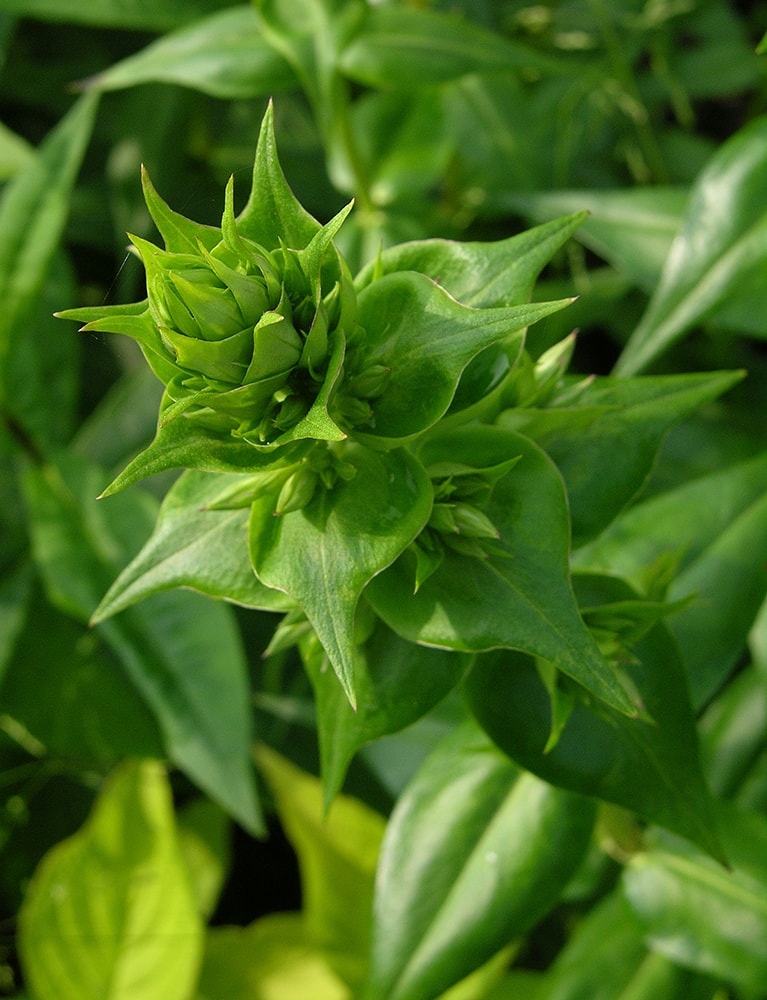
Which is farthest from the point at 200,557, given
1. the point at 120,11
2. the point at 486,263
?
the point at 120,11

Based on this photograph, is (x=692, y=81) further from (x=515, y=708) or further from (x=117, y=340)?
(x=515, y=708)

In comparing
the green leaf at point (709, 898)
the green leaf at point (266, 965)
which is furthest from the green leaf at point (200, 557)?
the green leaf at point (266, 965)

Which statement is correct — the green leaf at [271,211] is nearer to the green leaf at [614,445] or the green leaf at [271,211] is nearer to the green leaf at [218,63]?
the green leaf at [614,445]

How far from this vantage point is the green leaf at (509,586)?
0.53 metres

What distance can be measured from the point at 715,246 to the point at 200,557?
0.67m

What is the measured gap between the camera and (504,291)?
567 millimetres

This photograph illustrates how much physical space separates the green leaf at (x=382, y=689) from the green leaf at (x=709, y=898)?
0.42 meters

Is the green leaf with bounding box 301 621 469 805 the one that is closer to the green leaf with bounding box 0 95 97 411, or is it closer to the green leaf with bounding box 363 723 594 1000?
the green leaf with bounding box 363 723 594 1000

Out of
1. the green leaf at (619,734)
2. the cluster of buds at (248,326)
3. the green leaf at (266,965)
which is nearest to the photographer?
the cluster of buds at (248,326)

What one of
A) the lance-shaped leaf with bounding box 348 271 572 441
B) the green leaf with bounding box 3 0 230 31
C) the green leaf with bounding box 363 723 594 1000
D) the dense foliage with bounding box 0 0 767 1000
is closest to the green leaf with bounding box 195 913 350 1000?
the dense foliage with bounding box 0 0 767 1000

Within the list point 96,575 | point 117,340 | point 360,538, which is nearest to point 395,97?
point 117,340

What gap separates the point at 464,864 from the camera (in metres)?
0.86

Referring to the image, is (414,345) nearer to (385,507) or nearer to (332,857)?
(385,507)

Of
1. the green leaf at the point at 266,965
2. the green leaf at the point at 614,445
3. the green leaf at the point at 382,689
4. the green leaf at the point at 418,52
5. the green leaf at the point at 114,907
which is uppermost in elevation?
the green leaf at the point at 418,52
